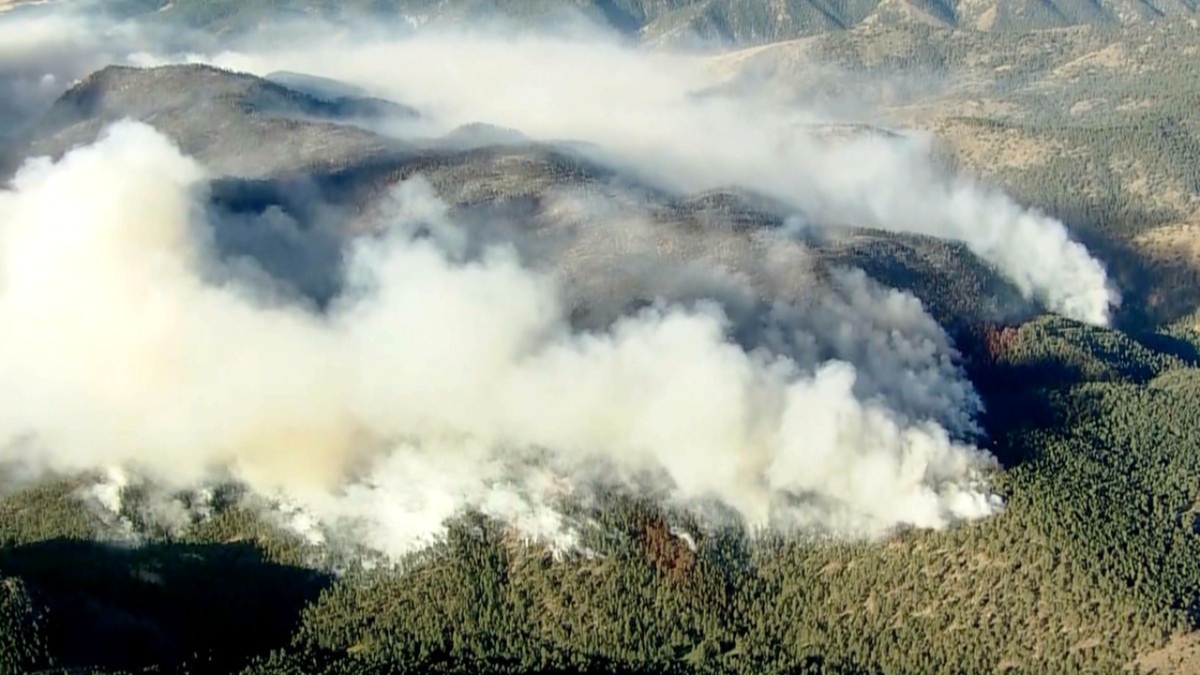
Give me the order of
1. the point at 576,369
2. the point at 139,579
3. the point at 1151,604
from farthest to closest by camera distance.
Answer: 1. the point at 576,369
2. the point at 139,579
3. the point at 1151,604

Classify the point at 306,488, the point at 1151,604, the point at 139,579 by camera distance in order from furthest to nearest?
the point at 306,488
the point at 139,579
the point at 1151,604

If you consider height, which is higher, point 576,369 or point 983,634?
point 576,369

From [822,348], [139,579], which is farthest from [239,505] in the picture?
[822,348]

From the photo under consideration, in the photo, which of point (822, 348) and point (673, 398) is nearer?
point (673, 398)

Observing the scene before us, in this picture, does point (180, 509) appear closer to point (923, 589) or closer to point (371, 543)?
point (371, 543)

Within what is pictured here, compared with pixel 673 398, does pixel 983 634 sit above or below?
below

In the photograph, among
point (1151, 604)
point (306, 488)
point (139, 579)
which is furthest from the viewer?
point (306, 488)

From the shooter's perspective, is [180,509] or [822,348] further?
A: [822,348]

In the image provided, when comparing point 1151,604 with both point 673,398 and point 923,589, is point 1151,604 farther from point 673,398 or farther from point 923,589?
point 673,398

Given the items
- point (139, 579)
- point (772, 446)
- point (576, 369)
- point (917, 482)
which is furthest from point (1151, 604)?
point (139, 579)
